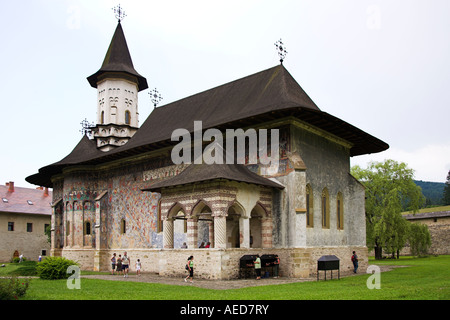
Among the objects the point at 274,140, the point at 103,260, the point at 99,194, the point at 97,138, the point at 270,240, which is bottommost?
the point at 103,260

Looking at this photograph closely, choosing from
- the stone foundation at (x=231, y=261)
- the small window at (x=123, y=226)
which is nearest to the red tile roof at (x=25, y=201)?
the small window at (x=123, y=226)

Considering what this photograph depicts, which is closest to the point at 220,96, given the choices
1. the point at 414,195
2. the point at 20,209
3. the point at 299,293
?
the point at 299,293

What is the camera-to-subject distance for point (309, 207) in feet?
66.9

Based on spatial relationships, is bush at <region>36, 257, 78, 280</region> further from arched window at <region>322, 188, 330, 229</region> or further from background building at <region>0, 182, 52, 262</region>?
background building at <region>0, 182, 52, 262</region>

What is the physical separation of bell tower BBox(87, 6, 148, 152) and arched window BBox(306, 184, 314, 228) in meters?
15.9

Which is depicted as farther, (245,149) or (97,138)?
(97,138)

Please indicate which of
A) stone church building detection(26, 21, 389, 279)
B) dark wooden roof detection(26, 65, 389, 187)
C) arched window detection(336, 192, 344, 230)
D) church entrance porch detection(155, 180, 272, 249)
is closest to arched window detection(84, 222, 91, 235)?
stone church building detection(26, 21, 389, 279)

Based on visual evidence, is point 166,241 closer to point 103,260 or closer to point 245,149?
point 245,149

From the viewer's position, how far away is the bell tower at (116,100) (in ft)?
106

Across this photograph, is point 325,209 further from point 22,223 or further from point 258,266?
point 22,223

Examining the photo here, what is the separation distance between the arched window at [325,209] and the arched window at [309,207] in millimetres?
1143

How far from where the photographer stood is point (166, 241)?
66.1ft
